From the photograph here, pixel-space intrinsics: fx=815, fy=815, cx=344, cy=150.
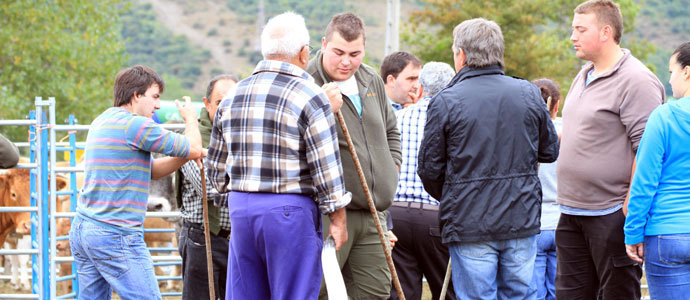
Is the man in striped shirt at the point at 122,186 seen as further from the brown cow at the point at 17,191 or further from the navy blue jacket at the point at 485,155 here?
the brown cow at the point at 17,191

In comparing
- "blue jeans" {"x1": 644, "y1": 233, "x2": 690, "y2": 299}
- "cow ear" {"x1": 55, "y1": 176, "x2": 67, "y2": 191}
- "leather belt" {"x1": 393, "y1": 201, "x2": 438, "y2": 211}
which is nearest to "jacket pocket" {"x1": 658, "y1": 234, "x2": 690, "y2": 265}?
"blue jeans" {"x1": 644, "y1": 233, "x2": 690, "y2": 299}

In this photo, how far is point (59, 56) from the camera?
2567 cm

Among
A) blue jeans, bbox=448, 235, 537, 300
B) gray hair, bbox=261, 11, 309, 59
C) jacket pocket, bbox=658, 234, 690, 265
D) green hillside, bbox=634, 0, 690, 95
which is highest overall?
green hillside, bbox=634, 0, 690, 95

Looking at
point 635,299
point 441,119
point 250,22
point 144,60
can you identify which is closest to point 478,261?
point 441,119

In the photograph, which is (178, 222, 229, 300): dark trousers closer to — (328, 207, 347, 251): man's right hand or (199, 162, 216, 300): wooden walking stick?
→ (199, 162, 216, 300): wooden walking stick

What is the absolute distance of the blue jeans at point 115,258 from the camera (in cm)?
468

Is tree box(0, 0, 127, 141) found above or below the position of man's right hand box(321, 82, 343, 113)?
above

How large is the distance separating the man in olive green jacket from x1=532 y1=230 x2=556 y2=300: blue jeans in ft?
6.29

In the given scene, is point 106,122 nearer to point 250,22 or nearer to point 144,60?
point 144,60

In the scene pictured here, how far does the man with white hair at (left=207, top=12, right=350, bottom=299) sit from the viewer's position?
12.5 feet

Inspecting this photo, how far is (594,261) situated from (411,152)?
4.76 feet

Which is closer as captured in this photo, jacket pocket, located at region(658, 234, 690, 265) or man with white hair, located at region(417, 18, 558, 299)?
jacket pocket, located at region(658, 234, 690, 265)

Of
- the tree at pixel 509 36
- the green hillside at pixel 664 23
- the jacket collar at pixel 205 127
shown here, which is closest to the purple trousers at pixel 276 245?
the jacket collar at pixel 205 127

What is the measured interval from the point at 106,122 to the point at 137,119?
7.1 inches
